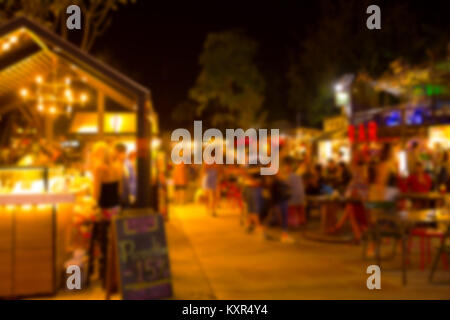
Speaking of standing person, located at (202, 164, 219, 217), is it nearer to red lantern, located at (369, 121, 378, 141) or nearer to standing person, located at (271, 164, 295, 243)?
standing person, located at (271, 164, 295, 243)

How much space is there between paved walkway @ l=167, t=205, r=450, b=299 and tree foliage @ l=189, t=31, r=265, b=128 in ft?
69.8

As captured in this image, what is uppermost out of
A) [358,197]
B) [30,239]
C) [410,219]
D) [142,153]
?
[142,153]

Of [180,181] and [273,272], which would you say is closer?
[273,272]

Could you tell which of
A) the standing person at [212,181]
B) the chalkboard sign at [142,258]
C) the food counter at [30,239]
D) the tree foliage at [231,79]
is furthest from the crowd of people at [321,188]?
the tree foliage at [231,79]

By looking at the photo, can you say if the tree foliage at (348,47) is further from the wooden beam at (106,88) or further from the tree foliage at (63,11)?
the wooden beam at (106,88)

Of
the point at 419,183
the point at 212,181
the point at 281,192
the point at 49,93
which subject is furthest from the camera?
the point at 212,181

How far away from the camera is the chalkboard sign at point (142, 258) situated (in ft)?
19.2

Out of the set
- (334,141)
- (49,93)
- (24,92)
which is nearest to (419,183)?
(49,93)

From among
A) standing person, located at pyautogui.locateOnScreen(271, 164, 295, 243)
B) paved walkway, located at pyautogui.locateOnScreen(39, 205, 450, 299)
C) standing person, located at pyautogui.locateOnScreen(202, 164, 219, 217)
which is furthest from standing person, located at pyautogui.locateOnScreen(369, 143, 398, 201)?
standing person, located at pyautogui.locateOnScreen(202, 164, 219, 217)

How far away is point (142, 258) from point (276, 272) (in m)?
A: 2.32

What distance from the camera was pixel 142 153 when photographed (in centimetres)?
661

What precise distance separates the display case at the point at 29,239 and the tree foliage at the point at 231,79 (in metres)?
25.2

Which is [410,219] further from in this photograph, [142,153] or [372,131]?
[372,131]

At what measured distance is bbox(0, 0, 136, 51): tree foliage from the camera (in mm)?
11867
